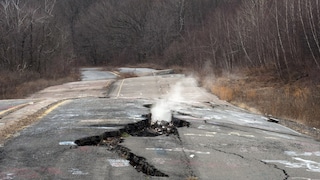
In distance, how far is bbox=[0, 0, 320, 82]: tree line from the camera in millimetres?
30516

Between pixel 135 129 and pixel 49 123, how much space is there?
185 centimetres

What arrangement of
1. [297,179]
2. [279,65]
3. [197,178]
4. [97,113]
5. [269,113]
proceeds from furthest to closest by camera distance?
[279,65] < [269,113] < [97,113] < [297,179] < [197,178]

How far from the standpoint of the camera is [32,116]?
391 inches

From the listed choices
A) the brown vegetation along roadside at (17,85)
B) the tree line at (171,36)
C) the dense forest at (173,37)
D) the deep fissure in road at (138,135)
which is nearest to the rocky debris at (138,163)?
Answer: the deep fissure in road at (138,135)

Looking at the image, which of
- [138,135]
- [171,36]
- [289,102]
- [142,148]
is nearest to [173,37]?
[171,36]

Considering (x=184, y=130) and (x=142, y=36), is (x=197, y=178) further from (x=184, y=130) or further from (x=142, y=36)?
(x=142, y=36)

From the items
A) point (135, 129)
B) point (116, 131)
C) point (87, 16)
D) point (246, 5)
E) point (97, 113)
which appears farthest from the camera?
point (87, 16)

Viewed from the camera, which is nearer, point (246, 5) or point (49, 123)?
point (49, 123)

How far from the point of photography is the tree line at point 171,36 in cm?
3052

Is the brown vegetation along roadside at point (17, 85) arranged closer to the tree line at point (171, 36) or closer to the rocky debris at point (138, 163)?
the tree line at point (171, 36)

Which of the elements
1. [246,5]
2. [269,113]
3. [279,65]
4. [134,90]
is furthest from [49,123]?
[246,5]

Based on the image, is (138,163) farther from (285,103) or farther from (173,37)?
(173,37)

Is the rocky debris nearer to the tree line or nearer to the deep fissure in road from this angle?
the deep fissure in road

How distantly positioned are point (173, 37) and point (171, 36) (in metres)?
0.82
